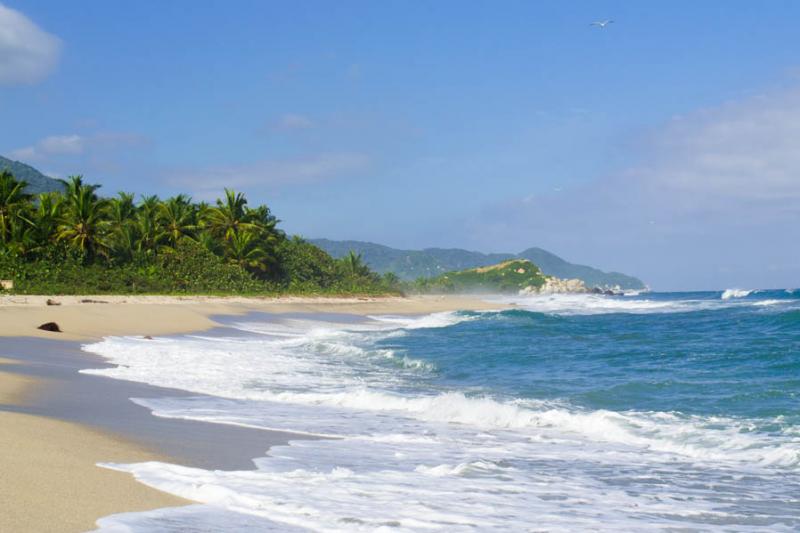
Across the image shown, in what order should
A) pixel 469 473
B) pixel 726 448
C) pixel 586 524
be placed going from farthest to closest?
pixel 726 448
pixel 469 473
pixel 586 524

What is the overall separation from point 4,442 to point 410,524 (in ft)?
11.4

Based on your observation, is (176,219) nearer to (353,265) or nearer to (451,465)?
(353,265)

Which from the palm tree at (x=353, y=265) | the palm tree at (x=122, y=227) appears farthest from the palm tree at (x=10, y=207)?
the palm tree at (x=353, y=265)

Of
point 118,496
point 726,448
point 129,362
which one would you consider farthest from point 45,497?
point 129,362

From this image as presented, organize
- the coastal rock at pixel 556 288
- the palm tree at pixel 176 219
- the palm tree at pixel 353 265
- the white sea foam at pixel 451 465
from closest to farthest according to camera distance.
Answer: the white sea foam at pixel 451 465 < the palm tree at pixel 176 219 < the palm tree at pixel 353 265 < the coastal rock at pixel 556 288

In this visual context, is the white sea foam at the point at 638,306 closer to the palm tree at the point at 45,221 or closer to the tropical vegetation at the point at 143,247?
the tropical vegetation at the point at 143,247

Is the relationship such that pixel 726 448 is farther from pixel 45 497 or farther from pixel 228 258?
pixel 228 258

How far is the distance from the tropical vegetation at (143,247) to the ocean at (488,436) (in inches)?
911

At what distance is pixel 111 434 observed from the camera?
7.35m

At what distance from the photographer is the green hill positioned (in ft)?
513

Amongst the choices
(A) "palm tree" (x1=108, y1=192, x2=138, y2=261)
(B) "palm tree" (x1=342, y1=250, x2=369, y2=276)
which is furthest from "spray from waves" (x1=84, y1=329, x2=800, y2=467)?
(B) "palm tree" (x1=342, y1=250, x2=369, y2=276)

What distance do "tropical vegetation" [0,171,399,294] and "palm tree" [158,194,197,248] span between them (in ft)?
0.25

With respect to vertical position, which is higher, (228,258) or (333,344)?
(228,258)

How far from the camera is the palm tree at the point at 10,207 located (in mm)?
40625
